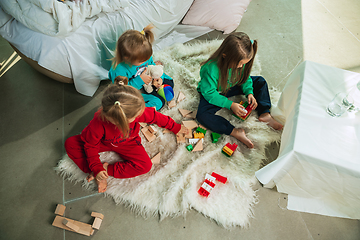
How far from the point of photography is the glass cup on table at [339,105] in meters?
1.01

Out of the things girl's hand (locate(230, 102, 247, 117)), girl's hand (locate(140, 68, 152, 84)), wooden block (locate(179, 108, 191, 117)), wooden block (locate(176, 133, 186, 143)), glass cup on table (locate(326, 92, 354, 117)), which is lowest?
wooden block (locate(176, 133, 186, 143))

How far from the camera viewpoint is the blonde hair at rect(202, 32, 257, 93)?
1227 millimetres

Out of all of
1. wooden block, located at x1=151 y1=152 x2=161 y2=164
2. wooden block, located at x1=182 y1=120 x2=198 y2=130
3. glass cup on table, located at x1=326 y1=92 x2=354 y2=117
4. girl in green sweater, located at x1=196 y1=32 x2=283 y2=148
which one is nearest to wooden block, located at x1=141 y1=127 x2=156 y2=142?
wooden block, located at x1=151 y1=152 x2=161 y2=164

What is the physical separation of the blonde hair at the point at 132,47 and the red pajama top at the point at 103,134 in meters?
0.33

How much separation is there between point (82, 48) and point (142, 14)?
0.56 meters

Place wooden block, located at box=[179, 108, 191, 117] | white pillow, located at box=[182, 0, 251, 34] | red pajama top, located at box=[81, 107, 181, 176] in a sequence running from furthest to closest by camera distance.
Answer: white pillow, located at box=[182, 0, 251, 34], wooden block, located at box=[179, 108, 191, 117], red pajama top, located at box=[81, 107, 181, 176]

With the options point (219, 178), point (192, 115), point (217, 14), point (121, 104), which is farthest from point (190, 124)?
point (217, 14)

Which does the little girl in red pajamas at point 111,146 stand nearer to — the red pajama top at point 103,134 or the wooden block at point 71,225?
the red pajama top at point 103,134

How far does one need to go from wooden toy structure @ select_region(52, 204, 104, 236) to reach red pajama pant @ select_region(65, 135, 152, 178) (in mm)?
248

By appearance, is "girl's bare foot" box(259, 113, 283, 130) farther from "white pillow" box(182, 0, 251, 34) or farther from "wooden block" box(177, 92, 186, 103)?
"white pillow" box(182, 0, 251, 34)

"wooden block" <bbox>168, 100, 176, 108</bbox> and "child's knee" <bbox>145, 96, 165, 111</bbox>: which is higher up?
"child's knee" <bbox>145, 96, 165, 111</bbox>

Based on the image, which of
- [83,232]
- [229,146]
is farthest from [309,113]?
[83,232]

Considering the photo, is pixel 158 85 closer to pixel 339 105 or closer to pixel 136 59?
→ pixel 136 59

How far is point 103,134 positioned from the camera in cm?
122
